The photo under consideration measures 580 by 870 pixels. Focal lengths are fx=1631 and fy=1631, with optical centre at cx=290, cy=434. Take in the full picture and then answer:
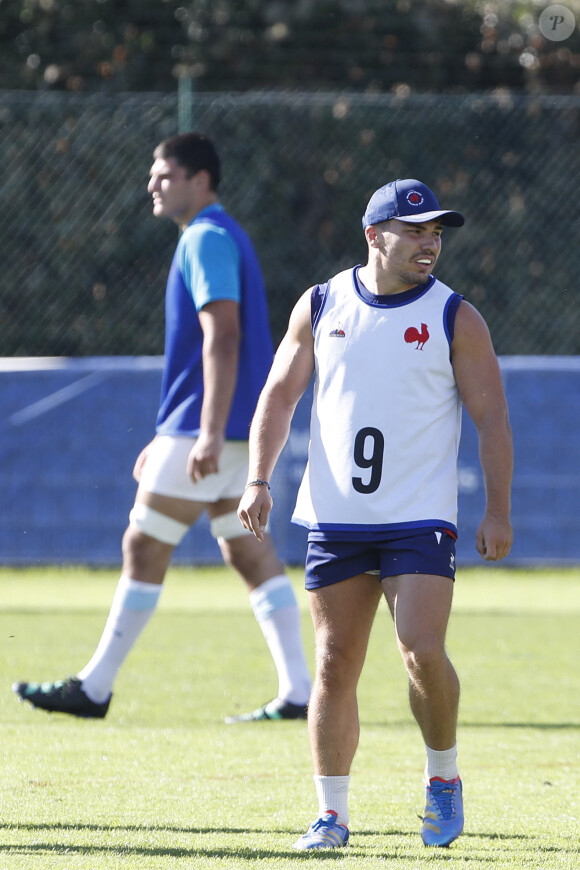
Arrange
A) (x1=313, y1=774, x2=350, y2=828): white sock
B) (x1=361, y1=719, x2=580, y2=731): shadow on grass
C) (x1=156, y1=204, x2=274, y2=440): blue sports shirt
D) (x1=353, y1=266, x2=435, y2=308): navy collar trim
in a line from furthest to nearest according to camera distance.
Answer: (x1=361, y1=719, x2=580, y2=731): shadow on grass, (x1=156, y1=204, x2=274, y2=440): blue sports shirt, (x1=353, y1=266, x2=435, y2=308): navy collar trim, (x1=313, y1=774, x2=350, y2=828): white sock

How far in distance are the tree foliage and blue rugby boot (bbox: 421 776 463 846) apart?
1127 centimetres

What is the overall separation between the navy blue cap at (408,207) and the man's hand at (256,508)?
0.80m

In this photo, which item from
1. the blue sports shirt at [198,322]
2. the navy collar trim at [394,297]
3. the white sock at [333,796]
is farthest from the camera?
the blue sports shirt at [198,322]

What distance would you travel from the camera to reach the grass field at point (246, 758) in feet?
13.7

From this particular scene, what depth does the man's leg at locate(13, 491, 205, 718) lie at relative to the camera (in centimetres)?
620

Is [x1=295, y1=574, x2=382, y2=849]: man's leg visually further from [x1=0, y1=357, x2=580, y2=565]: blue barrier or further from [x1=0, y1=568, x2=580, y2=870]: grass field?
[x1=0, y1=357, x2=580, y2=565]: blue barrier

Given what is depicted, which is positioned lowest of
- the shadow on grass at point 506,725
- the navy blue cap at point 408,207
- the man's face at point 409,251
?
the shadow on grass at point 506,725

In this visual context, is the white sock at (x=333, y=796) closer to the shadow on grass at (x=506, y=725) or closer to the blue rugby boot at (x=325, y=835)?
the blue rugby boot at (x=325, y=835)

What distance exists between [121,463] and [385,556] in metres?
8.36

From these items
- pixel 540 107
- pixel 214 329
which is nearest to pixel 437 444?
pixel 214 329

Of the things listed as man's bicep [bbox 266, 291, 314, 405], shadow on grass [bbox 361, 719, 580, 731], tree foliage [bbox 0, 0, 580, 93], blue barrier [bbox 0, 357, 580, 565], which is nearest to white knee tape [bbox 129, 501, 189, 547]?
shadow on grass [bbox 361, 719, 580, 731]

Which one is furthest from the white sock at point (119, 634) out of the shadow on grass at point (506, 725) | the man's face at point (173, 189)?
the man's face at point (173, 189)

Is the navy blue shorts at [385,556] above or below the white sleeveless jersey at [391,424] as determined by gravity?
below

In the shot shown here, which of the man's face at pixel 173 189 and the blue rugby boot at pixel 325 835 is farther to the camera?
the man's face at pixel 173 189
